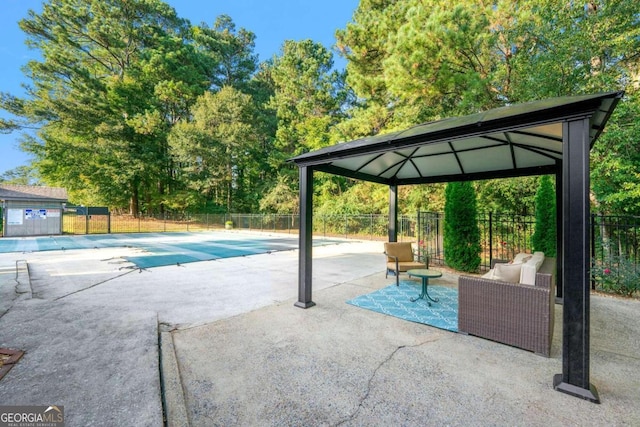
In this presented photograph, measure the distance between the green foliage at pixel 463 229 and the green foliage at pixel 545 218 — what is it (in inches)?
45.8

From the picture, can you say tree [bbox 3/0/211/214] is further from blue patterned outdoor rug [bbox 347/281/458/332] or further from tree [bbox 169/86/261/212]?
blue patterned outdoor rug [bbox 347/281/458/332]

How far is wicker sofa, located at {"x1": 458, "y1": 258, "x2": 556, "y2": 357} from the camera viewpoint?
9.08 ft

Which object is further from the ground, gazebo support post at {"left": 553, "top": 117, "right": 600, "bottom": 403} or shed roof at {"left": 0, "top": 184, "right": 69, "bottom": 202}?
shed roof at {"left": 0, "top": 184, "right": 69, "bottom": 202}

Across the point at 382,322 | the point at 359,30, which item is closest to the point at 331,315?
the point at 382,322

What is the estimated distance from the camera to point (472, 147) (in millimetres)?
4363

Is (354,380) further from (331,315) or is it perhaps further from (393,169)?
(393,169)

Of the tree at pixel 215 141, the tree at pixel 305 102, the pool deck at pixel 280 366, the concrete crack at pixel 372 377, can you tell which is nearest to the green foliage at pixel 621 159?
the pool deck at pixel 280 366

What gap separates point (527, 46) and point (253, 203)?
22.7m

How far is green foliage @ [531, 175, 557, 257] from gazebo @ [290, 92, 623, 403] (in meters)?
1.38

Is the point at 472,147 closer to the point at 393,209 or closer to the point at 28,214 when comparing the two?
the point at 393,209

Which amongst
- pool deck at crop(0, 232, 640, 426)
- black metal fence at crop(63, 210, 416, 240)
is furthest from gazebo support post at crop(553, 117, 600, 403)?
black metal fence at crop(63, 210, 416, 240)

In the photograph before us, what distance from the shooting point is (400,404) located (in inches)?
80.3

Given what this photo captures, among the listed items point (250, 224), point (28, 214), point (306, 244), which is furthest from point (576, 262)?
point (28, 214)

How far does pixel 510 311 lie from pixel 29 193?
2431cm
